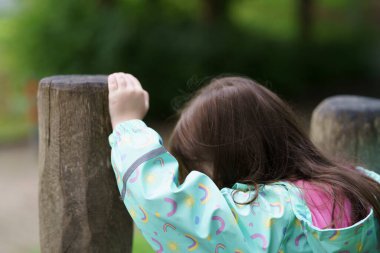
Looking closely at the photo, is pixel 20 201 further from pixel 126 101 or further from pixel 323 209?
pixel 323 209

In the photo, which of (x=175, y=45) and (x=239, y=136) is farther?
(x=175, y=45)

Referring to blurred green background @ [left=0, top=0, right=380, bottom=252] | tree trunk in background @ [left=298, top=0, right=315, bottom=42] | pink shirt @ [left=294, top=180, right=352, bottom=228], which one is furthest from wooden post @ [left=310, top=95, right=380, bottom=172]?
tree trunk in background @ [left=298, top=0, right=315, bottom=42]

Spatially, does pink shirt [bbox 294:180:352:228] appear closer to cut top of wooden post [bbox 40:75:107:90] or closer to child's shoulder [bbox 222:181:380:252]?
child's shoulder [bbox 222:181:380:252]

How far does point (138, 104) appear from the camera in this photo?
164 cm

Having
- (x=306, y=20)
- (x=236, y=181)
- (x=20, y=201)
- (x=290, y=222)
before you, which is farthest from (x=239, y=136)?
(x=306, y=20)

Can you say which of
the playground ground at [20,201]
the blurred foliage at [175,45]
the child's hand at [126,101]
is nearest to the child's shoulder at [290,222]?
the child's hand at [126,101]

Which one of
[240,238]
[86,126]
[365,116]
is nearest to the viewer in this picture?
[240,238]

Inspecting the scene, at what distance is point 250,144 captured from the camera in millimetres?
1633

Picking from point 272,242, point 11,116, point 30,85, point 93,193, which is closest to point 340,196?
point 272,242

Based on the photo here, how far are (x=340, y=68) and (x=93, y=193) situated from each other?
35.2 ft

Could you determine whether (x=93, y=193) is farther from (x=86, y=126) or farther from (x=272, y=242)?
(x=272, y=242)

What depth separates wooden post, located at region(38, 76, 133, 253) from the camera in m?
1.73

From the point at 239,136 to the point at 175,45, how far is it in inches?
305

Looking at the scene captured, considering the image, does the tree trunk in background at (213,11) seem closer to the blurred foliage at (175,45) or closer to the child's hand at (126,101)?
the blurred foliage at (175,45)
